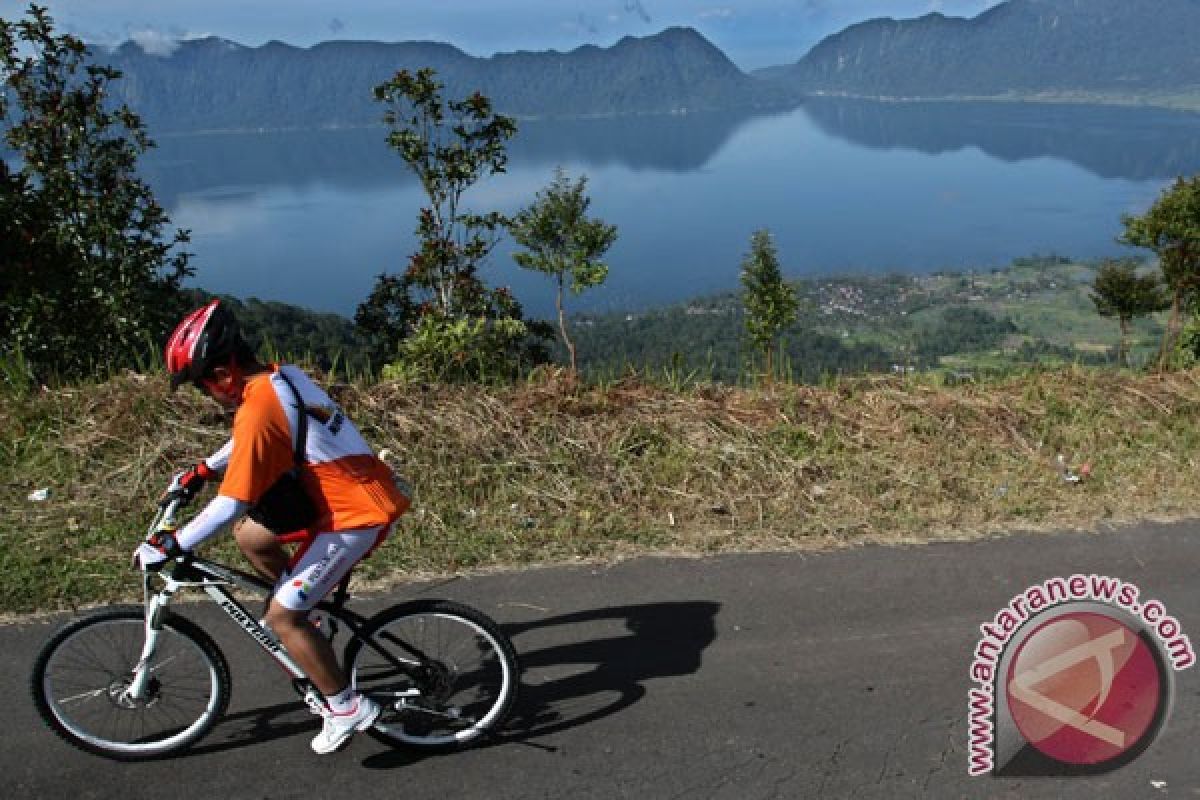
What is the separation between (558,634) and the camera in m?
4.39

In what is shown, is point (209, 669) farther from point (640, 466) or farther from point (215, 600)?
point (640, 466)

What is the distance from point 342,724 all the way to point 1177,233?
27461mm

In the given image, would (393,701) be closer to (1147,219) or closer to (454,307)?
(454,307)

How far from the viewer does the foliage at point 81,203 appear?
9.53 metres

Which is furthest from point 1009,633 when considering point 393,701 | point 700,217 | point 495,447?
point 700,217

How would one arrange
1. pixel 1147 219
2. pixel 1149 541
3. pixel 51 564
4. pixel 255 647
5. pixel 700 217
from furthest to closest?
pixel 700 217
pixel 1147 219
pixel 1149 541
pixel 51 564
pixel 255 647

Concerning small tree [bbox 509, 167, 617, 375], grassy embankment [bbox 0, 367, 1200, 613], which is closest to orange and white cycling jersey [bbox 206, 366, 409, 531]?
grassy embankment [bbox 0, 367, 1200, 613]

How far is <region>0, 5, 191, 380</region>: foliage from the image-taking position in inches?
375

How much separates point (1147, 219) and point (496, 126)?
66.4 feet

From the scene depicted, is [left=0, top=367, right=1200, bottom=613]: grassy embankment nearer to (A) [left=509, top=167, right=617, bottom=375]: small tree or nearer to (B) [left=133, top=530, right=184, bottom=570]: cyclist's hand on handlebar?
(B) [left=133, top=530, right=184, bottom=570]: cyclist's hand on handlebar

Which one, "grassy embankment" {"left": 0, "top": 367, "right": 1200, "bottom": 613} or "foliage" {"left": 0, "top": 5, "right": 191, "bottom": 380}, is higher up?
"foliage" {"left": 0, "top": 5, "right": 191, "bottom": 380}

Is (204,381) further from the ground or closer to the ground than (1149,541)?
further from the ground

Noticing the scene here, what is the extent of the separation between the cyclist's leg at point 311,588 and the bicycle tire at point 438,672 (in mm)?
252

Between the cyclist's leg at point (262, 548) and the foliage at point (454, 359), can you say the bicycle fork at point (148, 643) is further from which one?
the foliage at point (454, 359)
